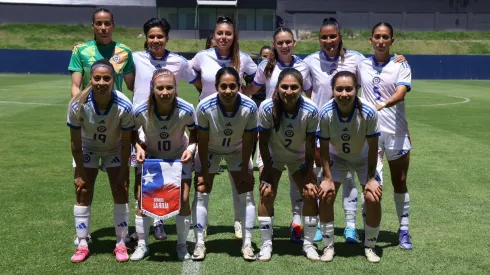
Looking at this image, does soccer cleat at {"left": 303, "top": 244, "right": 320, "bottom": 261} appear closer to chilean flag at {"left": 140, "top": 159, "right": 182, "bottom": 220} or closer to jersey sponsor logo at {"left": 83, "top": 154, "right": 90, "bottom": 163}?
chilean flag at {"left": 140, "top": 159, "right": 182, "bottom": 220}

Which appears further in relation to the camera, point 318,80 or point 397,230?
point 397,230

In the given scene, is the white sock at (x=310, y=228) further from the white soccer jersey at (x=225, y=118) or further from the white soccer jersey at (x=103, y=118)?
the white soccer jersey at (x=103, y=118)

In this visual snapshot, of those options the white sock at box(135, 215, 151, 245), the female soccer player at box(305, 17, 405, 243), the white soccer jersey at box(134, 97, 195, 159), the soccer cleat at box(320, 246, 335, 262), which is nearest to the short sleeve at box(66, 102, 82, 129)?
the white soccer jersey at box(134, 97, 195, 159)

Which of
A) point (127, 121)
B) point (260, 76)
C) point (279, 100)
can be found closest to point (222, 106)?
point (279, 100)

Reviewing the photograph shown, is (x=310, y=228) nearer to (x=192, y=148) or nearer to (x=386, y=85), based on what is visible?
(x=192, y=148)

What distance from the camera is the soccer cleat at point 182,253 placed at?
17.2ft

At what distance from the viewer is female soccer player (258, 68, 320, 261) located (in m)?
5.18

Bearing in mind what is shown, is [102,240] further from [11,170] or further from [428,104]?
[428,104]

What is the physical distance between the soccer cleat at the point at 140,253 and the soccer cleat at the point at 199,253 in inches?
18.2

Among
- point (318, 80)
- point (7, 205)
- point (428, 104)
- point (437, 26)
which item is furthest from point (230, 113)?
point (437, 26)

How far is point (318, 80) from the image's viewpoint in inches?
233

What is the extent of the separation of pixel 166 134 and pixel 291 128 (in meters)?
1.17

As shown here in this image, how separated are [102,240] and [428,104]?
58.0 feet

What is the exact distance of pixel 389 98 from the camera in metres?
5.61
